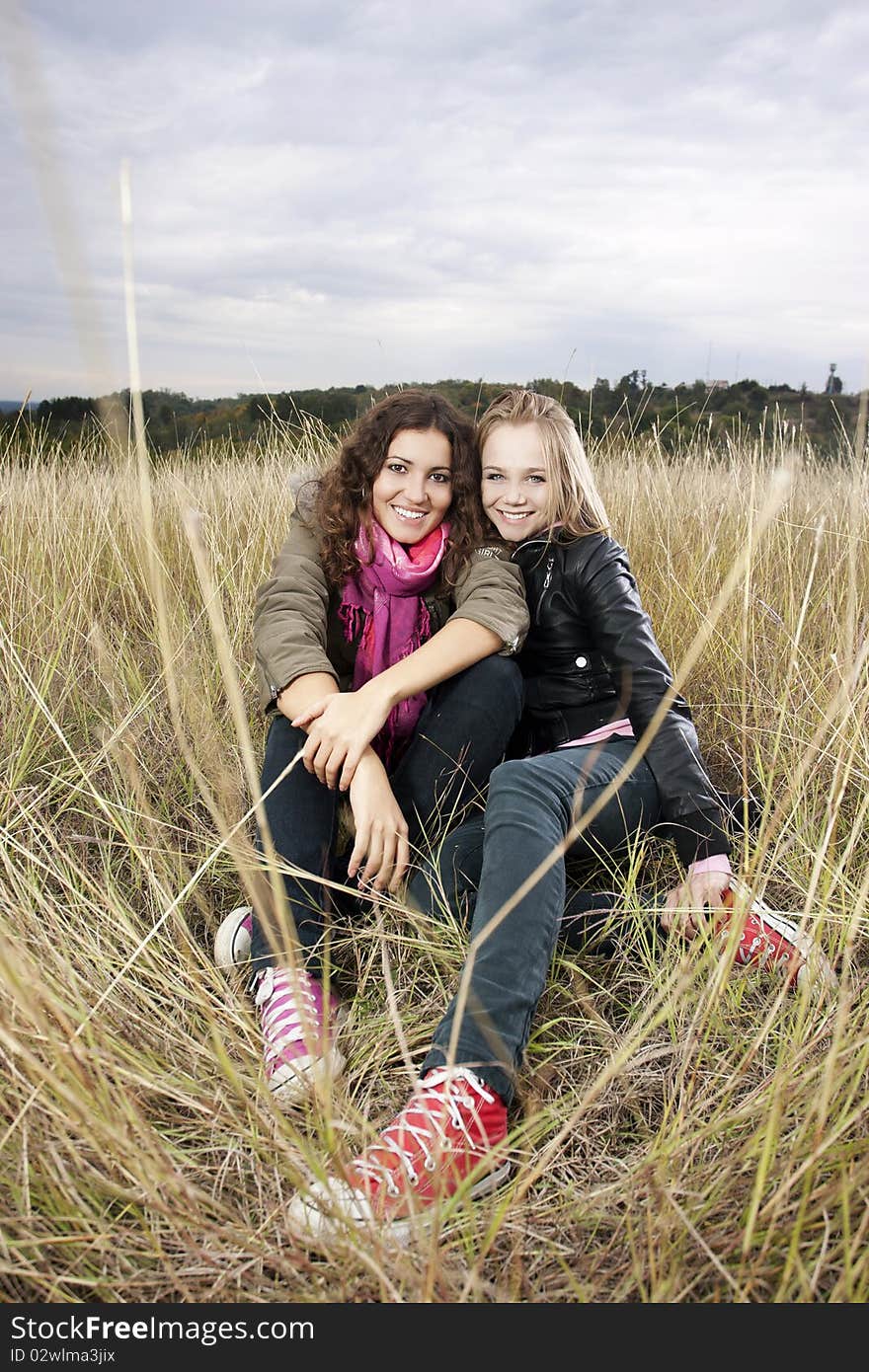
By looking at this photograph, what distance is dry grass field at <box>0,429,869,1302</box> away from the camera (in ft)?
2.81

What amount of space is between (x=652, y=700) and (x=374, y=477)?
717mm

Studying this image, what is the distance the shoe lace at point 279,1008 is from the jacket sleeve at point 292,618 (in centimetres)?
51

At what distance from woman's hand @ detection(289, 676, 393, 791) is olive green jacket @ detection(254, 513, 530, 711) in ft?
0.28

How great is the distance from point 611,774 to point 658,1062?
1.55ft

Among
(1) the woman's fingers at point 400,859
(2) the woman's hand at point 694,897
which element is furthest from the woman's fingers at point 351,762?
(2) the woman's hand at point 694,897

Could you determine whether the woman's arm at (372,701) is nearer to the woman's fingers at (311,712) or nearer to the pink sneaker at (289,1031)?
the woman's fingers at (311,712)

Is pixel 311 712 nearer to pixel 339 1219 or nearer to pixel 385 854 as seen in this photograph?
pixel 385 854

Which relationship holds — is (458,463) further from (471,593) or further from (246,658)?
(246,658)

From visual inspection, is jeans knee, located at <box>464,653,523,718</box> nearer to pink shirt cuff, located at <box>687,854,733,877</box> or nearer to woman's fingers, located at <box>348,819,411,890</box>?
woman's fingers, located at <box>348,819,411,890</box>

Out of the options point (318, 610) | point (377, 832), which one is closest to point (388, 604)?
point (318, 610)

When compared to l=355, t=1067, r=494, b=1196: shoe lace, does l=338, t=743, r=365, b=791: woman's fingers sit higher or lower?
higher

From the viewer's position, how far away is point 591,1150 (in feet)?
3.64

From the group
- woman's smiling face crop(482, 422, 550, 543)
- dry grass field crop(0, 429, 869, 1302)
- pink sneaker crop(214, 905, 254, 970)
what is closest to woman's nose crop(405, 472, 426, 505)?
woman's smiling face crop(482, 422, 550, 543)

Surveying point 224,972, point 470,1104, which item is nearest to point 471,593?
point 224,972
